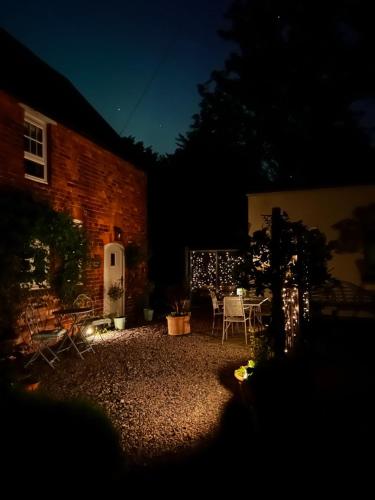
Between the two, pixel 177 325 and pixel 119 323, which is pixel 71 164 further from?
pixel 177 325

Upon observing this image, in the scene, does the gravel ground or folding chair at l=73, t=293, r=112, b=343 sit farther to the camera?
folding chair at l=73, t=293, r=112, b=343

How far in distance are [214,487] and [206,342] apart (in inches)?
191

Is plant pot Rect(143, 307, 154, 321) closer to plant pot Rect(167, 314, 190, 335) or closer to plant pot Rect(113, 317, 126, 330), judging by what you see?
plant pot Rect(113, 317, 126, 330)

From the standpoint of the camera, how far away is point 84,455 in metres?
2.05

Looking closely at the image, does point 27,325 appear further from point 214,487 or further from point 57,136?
point 214,487

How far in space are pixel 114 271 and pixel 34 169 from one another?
325 centimetres

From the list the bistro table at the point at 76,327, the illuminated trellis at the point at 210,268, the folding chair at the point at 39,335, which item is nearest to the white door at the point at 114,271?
the bistro table at the point at 76,327

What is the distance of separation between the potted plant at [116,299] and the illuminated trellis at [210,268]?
4.38 m

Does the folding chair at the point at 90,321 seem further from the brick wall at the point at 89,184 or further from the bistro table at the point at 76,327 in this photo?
the brick wall at the point at 89,184

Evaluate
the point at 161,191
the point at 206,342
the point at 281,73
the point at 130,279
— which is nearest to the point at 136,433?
the point at 206,342

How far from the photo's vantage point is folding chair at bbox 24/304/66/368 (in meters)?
5.82

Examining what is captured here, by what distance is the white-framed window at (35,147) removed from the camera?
272 inches

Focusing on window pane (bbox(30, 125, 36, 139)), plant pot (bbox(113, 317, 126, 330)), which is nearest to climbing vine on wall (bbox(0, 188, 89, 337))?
window pane (bbox(30, 125, 36, 139))

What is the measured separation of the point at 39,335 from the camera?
5836 millimetres
